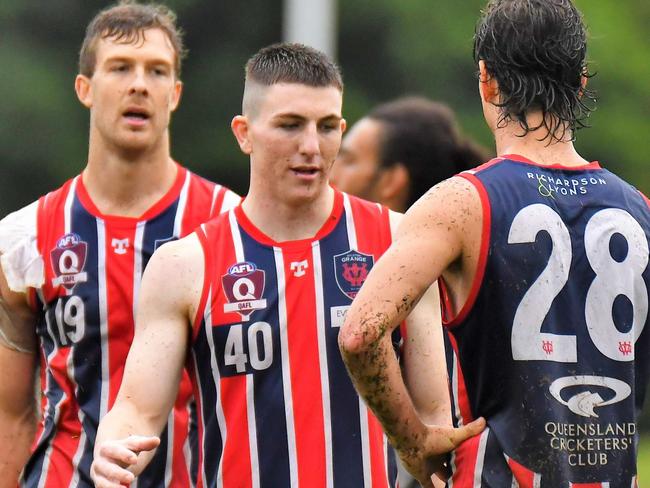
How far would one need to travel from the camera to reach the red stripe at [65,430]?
19.7 ft

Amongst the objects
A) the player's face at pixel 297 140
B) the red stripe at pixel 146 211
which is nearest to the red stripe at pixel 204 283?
the player's face at pixel 297 140

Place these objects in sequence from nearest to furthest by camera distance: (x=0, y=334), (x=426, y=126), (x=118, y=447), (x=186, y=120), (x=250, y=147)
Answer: (x=118, y=447)
(x=250, y=147)
(x=0, y=334)
(x=426, y=126)
(x=186, y=120)

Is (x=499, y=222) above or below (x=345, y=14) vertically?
below

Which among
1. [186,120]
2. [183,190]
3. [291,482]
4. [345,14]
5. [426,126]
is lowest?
[291,482]

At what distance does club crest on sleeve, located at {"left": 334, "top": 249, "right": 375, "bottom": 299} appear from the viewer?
5.25 meters

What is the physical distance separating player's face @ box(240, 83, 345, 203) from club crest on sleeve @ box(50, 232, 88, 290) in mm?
1016

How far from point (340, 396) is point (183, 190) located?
147 cm

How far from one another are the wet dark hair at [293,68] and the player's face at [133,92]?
2.58ft

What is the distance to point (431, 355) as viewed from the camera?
204 inches

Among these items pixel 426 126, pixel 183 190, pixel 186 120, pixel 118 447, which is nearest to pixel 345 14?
pixel 186 120

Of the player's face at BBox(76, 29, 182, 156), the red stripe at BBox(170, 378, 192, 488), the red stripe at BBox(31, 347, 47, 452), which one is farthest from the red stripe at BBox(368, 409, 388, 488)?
the player's face at BBox(76, 29, 182, 156)

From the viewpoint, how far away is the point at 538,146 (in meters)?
4.44

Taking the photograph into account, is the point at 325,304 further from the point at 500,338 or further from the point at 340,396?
the point at 500,338

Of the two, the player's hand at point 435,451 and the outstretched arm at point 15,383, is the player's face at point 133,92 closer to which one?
the outstretched arm at point 15,383
